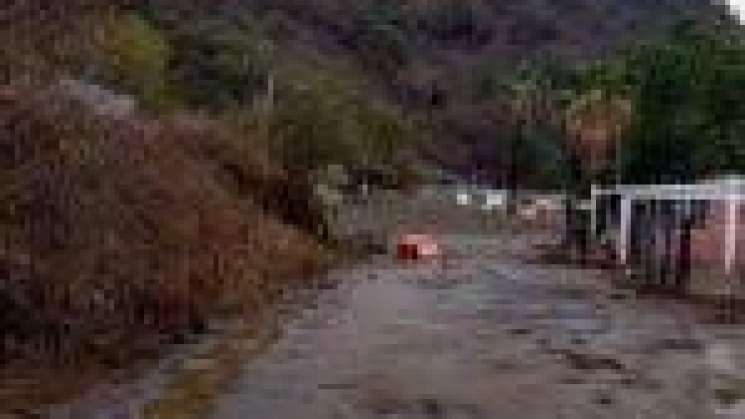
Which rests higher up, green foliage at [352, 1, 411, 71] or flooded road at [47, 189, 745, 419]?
green foliage at [352, 1, 411, 71]

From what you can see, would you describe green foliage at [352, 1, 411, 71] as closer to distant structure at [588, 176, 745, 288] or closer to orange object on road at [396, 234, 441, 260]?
orange object on road at [396, 234, 441, 260]

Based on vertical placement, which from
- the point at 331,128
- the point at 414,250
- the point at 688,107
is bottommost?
the point at 414,250

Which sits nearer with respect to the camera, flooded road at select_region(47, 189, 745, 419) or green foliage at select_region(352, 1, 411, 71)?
flooded road at select_region(47, 189, 745, 419)

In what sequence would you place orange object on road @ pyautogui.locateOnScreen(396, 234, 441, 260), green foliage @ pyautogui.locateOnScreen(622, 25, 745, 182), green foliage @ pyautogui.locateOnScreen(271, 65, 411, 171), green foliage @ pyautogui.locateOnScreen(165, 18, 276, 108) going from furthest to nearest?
green foliage @ pyautogui.locateOnScreen(165, 18, 276, 108), green foliage @ pyautogui.locateOnScreen(271, 65, 411, 171), orange object on road @ pyautogui.locateOnScreen(396, 234, 441, 260), green foliage @ pyautogui.locateOnScreen(622, 25, 745, 182)

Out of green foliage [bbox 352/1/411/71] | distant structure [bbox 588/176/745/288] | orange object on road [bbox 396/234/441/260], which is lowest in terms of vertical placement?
orange object on road [bbox 396/234/441/260]

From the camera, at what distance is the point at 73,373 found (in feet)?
47.3

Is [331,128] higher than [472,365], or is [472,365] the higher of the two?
[331,128]

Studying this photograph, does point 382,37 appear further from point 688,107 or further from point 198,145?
point 198,145

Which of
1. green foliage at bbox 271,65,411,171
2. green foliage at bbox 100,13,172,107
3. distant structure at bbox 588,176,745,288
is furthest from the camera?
green foliage at bbox 271,65,411,171

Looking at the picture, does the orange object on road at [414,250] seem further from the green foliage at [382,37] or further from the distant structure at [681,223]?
the green foliage at [382,37]

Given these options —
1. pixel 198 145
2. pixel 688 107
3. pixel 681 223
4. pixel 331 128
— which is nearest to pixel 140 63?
pixel 331 128

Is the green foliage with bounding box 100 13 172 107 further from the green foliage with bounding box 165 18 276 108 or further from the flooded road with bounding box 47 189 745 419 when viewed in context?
the flooded road with bounding box 47 189 745 419

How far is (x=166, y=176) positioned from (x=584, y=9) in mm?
150367

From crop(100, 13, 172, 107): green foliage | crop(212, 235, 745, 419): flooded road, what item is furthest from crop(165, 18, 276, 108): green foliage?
crop(212, 235, 745, 419): flooded road
